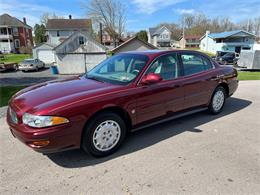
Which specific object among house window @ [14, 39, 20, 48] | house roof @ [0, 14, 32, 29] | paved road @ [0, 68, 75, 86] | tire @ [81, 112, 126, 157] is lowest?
paved road @ [0, 68, 75, 86]

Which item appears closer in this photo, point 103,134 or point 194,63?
point 103,134

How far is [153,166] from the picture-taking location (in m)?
2.97

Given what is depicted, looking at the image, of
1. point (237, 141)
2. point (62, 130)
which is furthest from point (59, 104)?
point (237, 141)

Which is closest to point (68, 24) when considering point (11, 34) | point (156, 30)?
point (11, 34)

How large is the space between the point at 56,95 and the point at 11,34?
2312 inches

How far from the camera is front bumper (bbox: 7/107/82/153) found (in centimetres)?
264

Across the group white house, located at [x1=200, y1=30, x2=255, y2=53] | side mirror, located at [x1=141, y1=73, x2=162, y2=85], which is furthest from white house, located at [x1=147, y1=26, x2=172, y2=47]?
side mirror, located at [x1=141, y1=73, x2=162, y2=85]

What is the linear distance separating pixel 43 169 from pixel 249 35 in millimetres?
53929

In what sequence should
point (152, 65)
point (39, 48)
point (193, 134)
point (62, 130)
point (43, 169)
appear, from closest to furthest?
point (62, 130) < point (43, 169) < point (152, 65) < point (193, 134) < point (39, 48)

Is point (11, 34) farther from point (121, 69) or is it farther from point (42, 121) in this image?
point (42, 121)

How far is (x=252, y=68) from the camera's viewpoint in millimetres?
18312

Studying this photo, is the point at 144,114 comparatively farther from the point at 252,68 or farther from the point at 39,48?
the point at 39,48

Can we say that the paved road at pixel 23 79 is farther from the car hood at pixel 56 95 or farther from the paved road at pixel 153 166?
the paved road at pixel 153 166

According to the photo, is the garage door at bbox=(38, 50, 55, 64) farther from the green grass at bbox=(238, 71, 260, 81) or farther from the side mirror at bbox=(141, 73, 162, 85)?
the side mirror at bbox=(141, 73, 162, 85)
